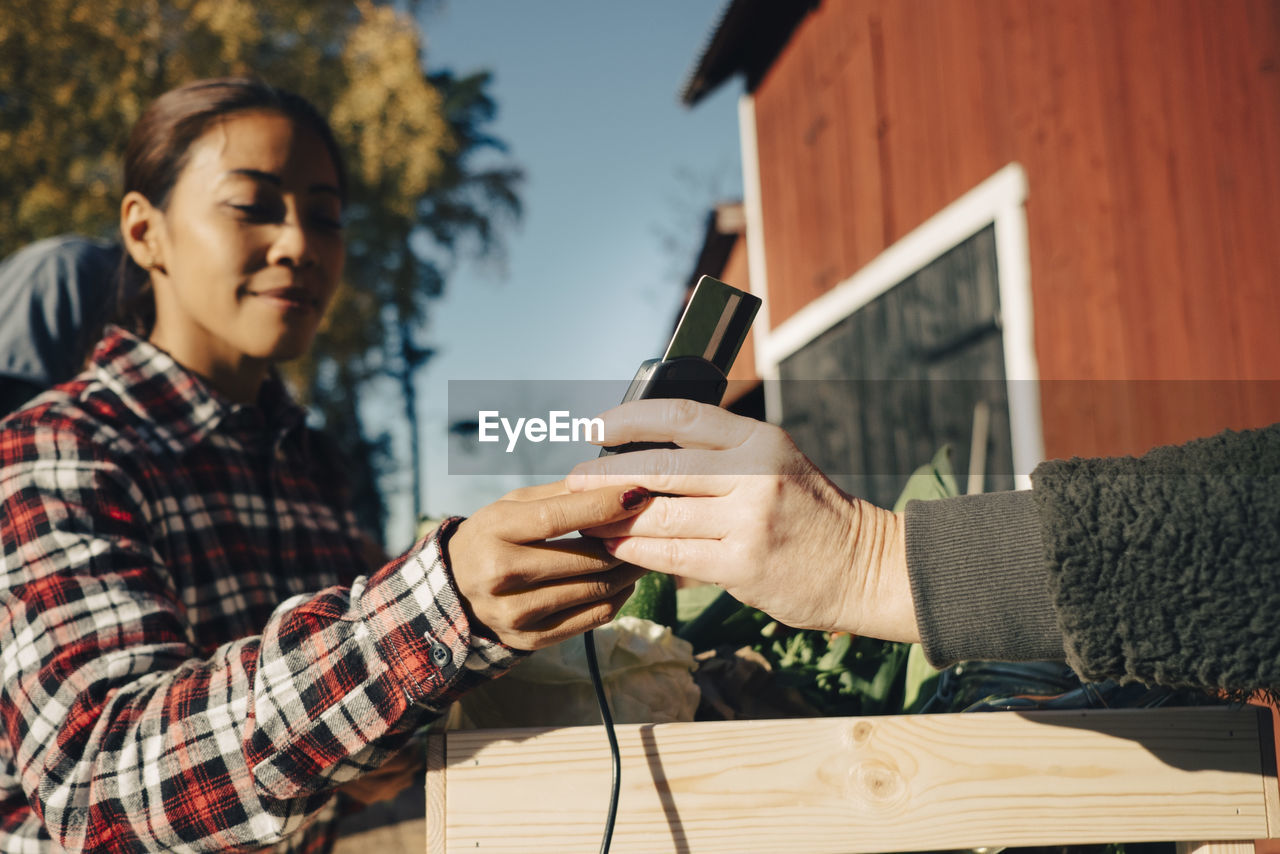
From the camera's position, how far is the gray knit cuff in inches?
26.8

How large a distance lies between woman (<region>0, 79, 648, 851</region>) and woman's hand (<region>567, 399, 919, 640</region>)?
3 centimetres

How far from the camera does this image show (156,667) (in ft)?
3.04

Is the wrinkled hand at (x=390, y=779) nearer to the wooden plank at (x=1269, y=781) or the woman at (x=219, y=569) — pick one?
the woman at (x=219, y=569)

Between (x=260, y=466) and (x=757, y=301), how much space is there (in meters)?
1.05

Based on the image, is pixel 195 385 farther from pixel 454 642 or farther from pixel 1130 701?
pixel 1130 701

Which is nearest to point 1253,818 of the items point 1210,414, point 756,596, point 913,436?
point 756,596

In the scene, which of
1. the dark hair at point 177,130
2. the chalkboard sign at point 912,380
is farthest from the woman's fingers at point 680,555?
the chalkboard sign at point 912,380

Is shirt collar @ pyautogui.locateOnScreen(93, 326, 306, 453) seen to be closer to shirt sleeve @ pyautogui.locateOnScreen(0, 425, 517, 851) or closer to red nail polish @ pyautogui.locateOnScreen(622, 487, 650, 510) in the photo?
shirt sleeve @ pyautogui.locateOnScreen(0, 425, 517, 851)

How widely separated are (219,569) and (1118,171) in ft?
10.4

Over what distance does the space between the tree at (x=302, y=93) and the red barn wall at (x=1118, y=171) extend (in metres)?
6.46

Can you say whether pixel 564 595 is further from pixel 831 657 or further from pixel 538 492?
pixel 831 657

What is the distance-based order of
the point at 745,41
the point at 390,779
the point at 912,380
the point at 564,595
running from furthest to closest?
the point at 745,41
the point at 912,380
the point at 390,779
the point at 564,595

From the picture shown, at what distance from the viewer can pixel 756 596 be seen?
736 mm

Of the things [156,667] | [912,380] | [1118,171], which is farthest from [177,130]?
[912,380]
